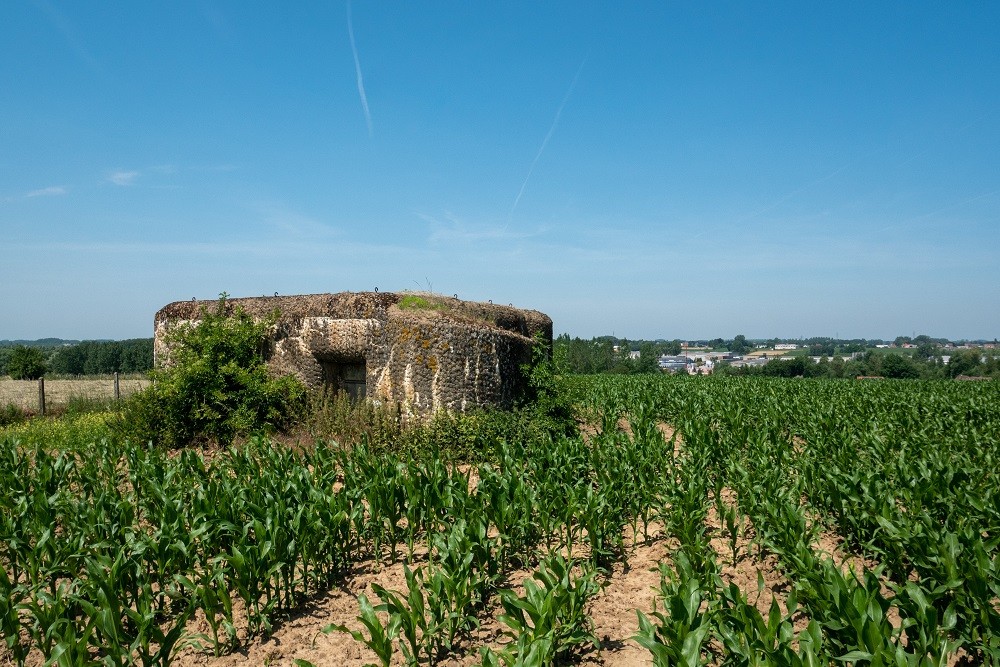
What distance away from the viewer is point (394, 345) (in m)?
10.6

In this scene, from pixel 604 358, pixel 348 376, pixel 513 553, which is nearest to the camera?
pixel 513 553

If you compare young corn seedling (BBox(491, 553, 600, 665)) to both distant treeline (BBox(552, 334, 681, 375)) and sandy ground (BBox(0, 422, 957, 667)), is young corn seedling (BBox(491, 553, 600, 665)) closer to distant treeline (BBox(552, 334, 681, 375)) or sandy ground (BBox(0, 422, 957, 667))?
sandy ground (BBox(0, 422, 957, 667))

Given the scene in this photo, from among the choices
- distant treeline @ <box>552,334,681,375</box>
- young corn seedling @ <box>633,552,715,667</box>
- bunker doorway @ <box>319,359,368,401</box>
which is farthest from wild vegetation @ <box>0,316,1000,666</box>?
distant treeline @ <box>552,334,681,375</box>

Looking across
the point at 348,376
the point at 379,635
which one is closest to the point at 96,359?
the point at 348,376

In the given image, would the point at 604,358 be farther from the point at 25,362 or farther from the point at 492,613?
the point at 492,613

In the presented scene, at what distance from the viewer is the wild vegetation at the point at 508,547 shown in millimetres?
3980

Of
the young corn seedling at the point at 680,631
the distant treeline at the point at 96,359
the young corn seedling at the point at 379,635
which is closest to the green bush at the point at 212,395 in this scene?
the young corn seedling at the point at 379,635

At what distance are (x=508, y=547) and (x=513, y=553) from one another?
76 millimetres

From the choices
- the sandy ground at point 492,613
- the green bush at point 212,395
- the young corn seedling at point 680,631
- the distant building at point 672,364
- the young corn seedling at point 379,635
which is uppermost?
the green bush at point 212,395

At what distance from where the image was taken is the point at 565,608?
14.6ft

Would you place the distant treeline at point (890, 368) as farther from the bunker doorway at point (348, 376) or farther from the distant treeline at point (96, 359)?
the distant treeline at point (96, 359)

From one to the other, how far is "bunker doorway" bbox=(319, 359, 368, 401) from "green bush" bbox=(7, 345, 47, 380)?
32922 millimetres

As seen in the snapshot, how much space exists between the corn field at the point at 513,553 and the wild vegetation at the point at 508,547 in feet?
0.09

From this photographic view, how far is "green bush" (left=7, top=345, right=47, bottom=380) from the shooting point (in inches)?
1369
